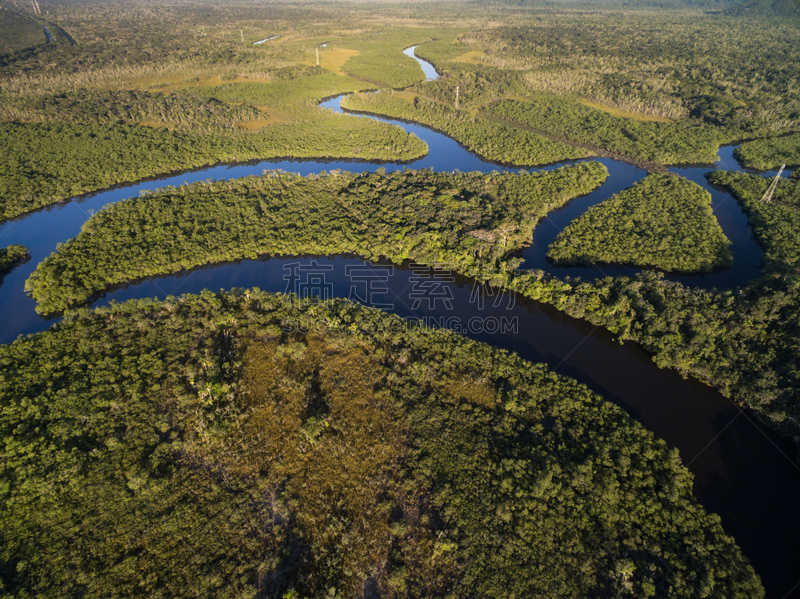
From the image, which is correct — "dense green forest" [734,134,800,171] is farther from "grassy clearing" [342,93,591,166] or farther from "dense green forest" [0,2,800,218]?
"grassy clearing" [342,93,591,166]

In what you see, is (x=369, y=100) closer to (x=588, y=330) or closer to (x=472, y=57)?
(x=472, y=57)

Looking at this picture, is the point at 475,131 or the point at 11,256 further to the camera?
the point at 475,131

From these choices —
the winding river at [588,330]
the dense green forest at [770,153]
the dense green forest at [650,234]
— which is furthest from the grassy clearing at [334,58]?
the dense green forest at [770,153]

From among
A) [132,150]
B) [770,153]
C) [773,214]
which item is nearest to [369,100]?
[132,150]

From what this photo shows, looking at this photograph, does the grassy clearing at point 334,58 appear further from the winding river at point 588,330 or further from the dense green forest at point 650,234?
the dense green forest at point 650,234

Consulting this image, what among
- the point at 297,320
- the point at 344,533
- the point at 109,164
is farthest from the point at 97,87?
the point at 344,533

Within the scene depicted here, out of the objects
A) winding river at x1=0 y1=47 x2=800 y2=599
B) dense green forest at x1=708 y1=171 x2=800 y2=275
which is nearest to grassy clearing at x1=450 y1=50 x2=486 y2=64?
winding river at x1=0 y1=47 x2=800 y2=599

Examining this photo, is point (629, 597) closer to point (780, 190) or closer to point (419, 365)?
point (419, 365)
